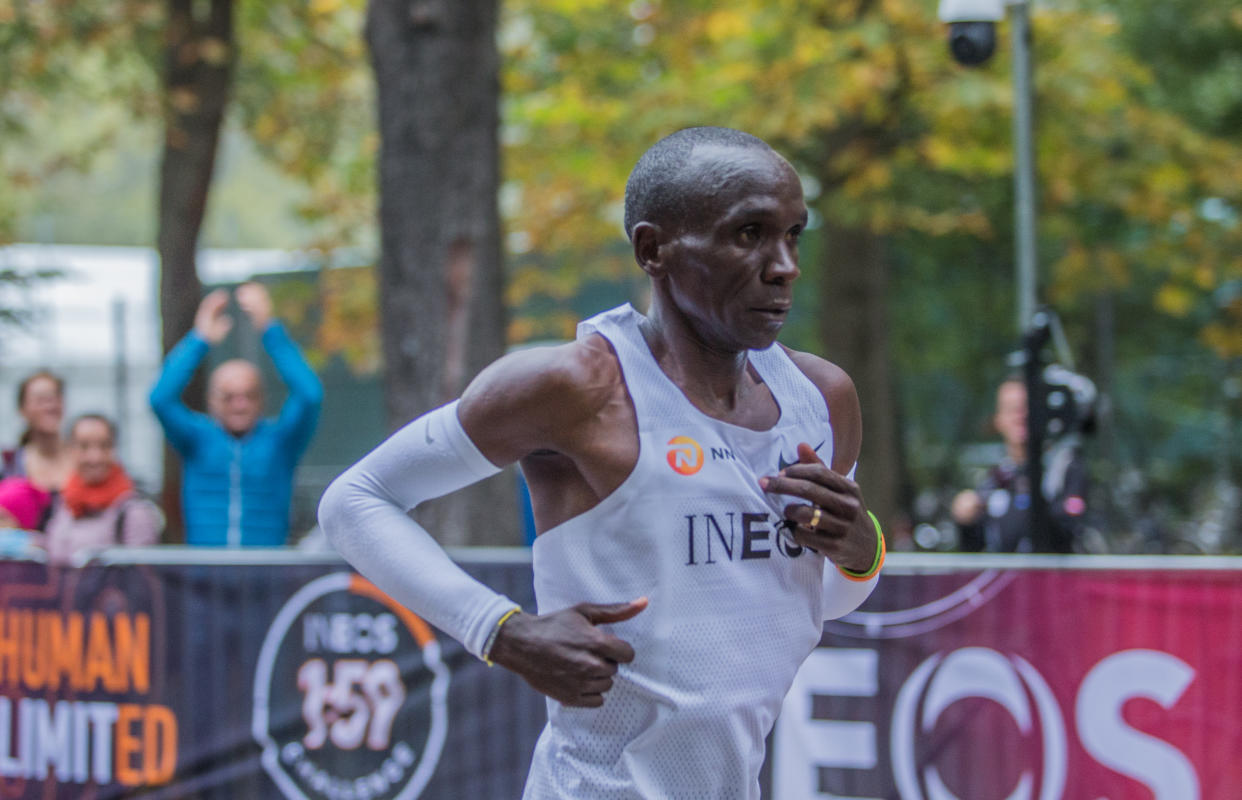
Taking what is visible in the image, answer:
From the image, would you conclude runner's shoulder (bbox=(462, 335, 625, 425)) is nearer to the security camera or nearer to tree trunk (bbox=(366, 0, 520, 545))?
tree trunk (bbox=(366, 0, 520, 545))

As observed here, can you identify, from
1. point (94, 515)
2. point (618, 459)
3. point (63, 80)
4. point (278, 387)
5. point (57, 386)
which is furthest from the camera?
point (278, 387)

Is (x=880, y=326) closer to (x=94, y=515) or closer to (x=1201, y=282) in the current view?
(x=1201, y=282)

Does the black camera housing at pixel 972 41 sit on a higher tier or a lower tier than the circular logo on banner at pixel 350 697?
higher

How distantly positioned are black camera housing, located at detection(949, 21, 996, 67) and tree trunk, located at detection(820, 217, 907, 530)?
4460mm

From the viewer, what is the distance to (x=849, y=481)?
7.89 ft

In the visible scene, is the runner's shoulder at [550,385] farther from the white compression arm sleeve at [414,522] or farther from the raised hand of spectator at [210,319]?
the raised hand of spectator at [210,319]

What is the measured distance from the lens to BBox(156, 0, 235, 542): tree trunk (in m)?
12.4

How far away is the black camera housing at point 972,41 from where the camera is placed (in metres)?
7.24

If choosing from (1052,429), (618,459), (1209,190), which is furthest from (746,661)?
(1209,190)

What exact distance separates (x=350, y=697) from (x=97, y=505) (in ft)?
6.09

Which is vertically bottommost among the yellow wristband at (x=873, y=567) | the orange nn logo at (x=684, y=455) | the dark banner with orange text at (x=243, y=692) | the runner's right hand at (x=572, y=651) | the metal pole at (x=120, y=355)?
the dark banner with orange text at (x=243, y=692)

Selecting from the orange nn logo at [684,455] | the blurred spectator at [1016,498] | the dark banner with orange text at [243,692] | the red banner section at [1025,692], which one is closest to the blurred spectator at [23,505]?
the dark banner with orange text at [243,692]

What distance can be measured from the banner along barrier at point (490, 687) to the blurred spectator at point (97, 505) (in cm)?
41

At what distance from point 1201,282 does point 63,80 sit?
1180 centimetres
